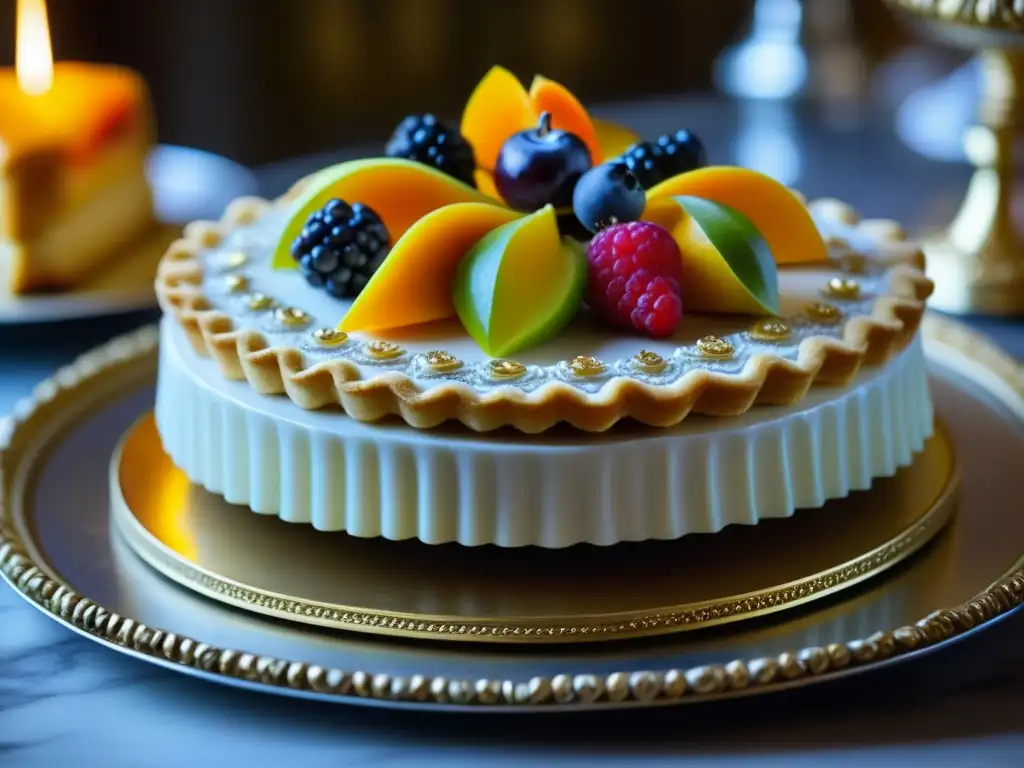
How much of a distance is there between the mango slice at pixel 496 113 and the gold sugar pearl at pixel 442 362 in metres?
0.44

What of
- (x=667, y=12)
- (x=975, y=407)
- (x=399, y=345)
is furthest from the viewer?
(x=667, y=12)

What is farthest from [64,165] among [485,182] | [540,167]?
[540,167]

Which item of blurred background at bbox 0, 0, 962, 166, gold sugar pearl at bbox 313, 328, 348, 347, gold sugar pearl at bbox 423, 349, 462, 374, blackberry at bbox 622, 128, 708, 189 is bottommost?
blurred background at bbox 0, 0, 962, 166

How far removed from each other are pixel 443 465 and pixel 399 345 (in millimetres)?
168

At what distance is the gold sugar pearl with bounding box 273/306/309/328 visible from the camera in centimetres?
169

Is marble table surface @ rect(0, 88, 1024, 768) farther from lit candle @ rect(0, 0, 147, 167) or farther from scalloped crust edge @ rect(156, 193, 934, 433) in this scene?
lit candle @ rect(0, 0, 147, 167)

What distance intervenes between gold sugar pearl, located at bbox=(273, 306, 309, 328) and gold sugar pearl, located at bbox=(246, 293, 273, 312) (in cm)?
4

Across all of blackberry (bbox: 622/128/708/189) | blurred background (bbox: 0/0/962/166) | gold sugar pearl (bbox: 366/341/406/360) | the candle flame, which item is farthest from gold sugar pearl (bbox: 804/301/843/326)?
blurred background (bbox: 0/0/962/166)

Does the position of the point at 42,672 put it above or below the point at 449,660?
below

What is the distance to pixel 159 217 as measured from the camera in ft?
9.39

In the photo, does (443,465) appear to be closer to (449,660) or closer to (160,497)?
(449,660)

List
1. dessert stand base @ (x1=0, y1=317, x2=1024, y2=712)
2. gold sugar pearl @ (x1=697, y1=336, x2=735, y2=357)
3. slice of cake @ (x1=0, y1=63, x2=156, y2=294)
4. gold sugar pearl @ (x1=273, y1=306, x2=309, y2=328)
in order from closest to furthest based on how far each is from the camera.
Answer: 1. dessert stand base @ (x1=0, y1=317, x2=1024, y2=712)
2. gold sugar pearl @ (x1=697, y1=336, x2=735, y2=357)
3. gold sugar pearl @ (x1=273, y1=306, x2=309, y2=328)
4. slice of cake @ (x1=0, y1=63, x2=156, y2=294)

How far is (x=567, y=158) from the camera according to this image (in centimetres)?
172

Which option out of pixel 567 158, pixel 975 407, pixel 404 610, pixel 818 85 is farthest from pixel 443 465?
pixel 818 85
